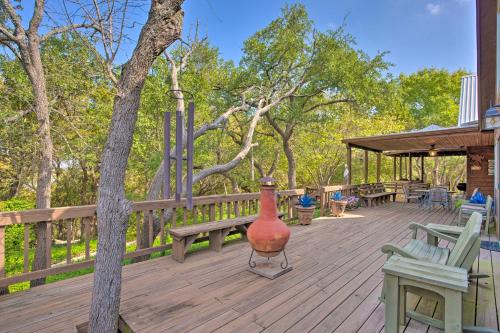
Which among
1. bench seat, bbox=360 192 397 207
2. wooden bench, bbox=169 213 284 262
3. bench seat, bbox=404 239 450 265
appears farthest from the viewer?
bench seat, bbox=360 192 397 207

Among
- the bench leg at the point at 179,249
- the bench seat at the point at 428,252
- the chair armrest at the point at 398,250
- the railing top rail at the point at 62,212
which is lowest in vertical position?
the bench leg at the point at 179,249

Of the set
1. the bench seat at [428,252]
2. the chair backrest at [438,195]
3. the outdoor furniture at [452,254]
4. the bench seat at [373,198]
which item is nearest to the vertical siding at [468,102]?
the chair backrest at [438,195]

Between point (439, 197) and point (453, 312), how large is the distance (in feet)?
28.7

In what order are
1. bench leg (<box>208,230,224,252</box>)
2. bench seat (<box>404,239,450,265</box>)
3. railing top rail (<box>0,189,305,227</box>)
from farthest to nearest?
bench leg (<box>208,230,224,252</box>)
railing top rail (<box>0,189,305,227</box>)
bench seat (<box>404,239,450,265</box>)

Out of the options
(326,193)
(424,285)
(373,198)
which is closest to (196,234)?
(424,285)

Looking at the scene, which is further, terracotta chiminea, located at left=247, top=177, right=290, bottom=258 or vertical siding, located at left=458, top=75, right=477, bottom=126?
vertical siding, located at left=458, top=75, right=477, bottom=126

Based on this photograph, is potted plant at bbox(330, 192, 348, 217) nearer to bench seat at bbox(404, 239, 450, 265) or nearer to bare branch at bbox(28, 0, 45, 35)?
bench seat at bbox(404, 239, 450, 265)

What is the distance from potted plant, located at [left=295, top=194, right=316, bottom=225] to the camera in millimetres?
5976

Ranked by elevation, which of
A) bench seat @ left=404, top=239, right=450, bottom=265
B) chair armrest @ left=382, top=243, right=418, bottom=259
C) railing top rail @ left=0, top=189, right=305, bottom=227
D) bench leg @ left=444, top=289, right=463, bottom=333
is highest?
railing top rail @ left=0, top=189, right=305, bottom=227

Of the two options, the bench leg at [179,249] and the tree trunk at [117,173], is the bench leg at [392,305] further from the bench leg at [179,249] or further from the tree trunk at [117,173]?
the bench leg at [179,249]

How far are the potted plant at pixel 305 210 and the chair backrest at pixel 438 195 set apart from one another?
5.48 m

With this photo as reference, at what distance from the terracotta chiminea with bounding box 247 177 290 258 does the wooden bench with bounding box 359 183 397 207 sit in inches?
290

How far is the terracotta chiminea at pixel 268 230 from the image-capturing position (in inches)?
119

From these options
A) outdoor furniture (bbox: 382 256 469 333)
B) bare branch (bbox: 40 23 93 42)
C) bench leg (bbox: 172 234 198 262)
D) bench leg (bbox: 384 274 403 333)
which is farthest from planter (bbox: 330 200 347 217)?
bare branch (bbox: 40 23 93 42)
